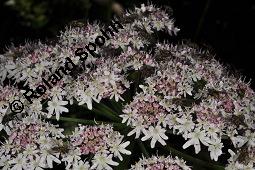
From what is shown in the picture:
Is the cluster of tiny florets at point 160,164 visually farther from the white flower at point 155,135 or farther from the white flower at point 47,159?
the white flower at point 47,159

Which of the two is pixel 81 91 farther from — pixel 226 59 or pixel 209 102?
pixel 226 59

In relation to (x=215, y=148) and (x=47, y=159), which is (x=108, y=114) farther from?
(x=215, y=148)

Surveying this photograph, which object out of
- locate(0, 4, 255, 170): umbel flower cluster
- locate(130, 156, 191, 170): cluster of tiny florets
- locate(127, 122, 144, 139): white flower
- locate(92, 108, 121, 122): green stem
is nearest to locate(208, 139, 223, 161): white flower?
locate(0, 4, 255, 170): umbel flower cluster

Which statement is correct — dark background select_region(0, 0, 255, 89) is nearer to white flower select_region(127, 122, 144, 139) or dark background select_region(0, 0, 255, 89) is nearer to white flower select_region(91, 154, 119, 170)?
white flower select_region(127, 122, 144, 139)

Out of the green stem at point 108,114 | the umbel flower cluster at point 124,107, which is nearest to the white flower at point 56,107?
the umbel flower cluster at point 124,107

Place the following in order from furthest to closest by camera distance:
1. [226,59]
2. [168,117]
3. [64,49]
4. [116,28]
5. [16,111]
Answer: [226,59]
[116,28]
[64,49]
[16,111]
[168,117]

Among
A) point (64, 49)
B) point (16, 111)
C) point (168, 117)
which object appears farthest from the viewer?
point (64, 49)

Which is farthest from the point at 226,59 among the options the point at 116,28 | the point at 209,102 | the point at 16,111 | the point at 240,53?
the point at 16,111
